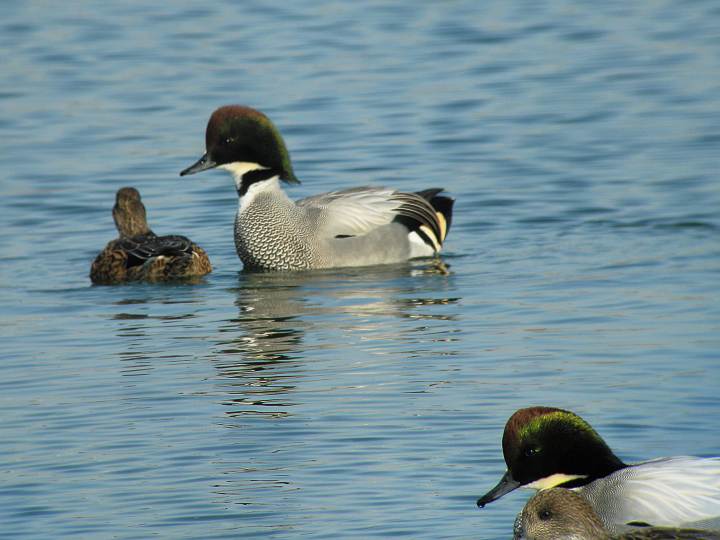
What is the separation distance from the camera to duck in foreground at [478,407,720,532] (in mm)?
7359

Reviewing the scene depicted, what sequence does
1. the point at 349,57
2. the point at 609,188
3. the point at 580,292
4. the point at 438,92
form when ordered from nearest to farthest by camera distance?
1. the point at 580,292
2. the point at 609,188
3. the point at 438,92
4. the point at 349,57

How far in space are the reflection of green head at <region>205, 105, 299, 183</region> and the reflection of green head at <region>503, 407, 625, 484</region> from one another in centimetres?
763

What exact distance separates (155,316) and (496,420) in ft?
12.7

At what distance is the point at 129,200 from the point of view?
14.6 meters

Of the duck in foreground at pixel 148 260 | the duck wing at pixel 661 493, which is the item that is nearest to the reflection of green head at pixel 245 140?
the duck in foreground at pixel 148 260

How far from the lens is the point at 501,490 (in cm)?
760

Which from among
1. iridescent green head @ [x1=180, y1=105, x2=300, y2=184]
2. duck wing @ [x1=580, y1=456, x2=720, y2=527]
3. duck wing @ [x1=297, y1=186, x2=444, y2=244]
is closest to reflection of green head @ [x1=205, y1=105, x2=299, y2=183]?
iridescent green head @ [x1=180, y1=105, x2=300, y2=184]

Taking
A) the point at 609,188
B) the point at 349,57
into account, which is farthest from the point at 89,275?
the point at 349,57

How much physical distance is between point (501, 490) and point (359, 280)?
627 cm

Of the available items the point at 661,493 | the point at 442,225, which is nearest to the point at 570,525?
the point at 661,493

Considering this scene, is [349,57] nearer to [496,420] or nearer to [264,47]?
[264,47]

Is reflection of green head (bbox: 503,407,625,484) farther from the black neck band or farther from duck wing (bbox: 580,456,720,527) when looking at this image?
the black neck band

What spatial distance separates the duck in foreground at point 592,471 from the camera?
24.1ft

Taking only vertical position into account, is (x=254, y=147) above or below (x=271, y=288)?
above
